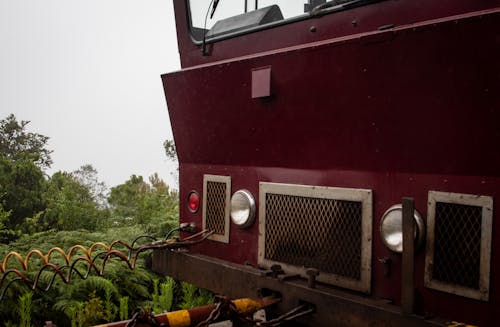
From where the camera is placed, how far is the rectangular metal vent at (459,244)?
6.98 ft

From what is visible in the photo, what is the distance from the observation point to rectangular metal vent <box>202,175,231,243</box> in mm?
3358

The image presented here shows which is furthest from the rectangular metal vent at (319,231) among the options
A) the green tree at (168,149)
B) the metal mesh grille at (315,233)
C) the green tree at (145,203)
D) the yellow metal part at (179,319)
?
the green tree at (168,149)

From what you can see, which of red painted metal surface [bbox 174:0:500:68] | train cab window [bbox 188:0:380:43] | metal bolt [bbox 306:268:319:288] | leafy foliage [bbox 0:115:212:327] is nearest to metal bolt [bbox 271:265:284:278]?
metal bolt [bbox 306:268:319:288]

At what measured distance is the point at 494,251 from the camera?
6.89 feet

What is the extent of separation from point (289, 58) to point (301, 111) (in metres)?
0.29

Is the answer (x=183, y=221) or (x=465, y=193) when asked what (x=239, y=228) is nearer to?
(x=183, y=221)

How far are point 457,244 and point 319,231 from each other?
2.43ft

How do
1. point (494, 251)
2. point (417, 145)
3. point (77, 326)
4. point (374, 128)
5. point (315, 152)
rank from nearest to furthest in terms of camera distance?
point (494, 251), point (417, 145), point (374, 128), point (315, 152), point (77, 326)

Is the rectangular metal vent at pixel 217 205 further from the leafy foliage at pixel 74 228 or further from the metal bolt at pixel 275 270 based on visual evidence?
the leafy foliage at pixel 74 228

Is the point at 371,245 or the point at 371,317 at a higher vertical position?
the point at 371,245

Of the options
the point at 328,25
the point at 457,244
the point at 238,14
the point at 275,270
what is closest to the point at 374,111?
the point at 328,25

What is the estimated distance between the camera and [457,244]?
223 cm

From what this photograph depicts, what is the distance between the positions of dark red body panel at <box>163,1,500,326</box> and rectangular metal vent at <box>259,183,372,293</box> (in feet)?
0.17

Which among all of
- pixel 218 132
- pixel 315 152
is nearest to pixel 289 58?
pixel 315 152
